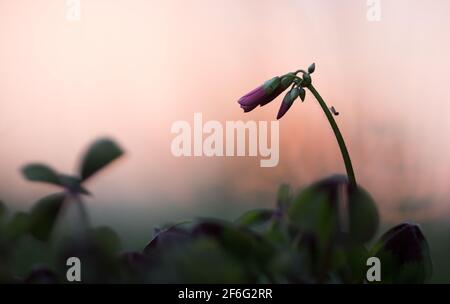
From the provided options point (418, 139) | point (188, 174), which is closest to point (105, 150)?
point (188, 174)

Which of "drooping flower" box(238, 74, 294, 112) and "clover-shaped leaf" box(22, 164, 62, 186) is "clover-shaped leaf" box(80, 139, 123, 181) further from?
"drooping flower" box(238, 74, 294, 112)

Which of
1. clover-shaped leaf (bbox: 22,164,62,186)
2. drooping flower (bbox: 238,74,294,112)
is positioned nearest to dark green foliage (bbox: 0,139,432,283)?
clover-shaped leaf (bbox: 22,164,62,186)

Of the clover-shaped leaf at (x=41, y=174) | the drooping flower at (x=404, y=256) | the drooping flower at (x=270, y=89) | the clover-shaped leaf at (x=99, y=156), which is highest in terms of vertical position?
the drooping flower at (x=270, y=89)

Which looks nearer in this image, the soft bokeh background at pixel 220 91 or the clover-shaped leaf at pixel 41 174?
the clover-shaped leaf at pixel 41 174

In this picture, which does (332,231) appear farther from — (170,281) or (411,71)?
(411,71)

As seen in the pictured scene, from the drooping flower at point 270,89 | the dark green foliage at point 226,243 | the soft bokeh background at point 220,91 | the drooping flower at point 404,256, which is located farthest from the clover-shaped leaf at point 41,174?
the soft bokeh background at point 220,91

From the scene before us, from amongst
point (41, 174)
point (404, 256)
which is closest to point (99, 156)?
point (41, 174)

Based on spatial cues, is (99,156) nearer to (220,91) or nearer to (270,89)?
(270,89)

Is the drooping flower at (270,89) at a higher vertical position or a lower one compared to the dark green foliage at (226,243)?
higher

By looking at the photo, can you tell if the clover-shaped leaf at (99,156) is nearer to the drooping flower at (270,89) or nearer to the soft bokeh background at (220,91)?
the drooping flower at (270,89)
